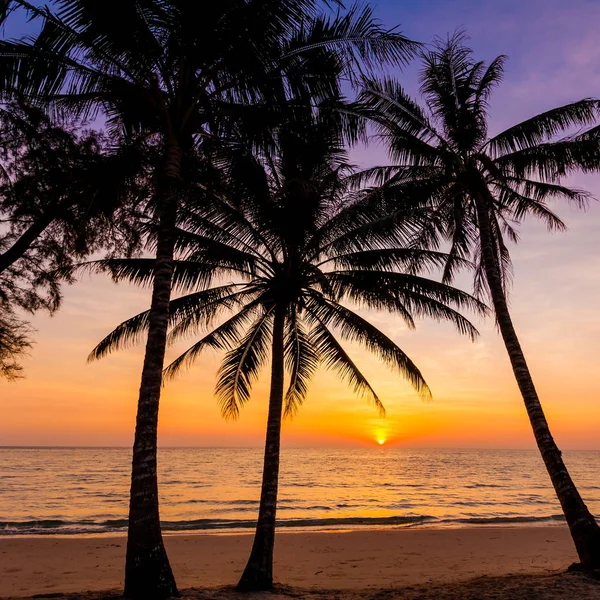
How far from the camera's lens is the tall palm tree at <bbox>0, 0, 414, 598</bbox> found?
729cm

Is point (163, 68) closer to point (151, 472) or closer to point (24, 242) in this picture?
point (24, 242)

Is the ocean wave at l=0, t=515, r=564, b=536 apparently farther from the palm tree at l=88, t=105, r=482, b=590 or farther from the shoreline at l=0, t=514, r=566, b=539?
the palm tree at l=88, t=105, r=482, b=590

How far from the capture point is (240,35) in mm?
8016

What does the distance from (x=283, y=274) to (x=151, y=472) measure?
4.78m

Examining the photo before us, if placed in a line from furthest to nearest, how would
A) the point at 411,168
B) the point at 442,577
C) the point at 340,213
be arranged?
the point at 411,168 < the point at 442,577 < the point at 340,213

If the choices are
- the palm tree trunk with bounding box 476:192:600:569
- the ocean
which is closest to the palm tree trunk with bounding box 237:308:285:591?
the palm tree trunk with bounding box 476:192:600:569

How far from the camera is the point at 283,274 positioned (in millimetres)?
10656

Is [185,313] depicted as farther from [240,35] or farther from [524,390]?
[524,390]

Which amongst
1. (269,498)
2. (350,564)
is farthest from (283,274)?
(350,564)

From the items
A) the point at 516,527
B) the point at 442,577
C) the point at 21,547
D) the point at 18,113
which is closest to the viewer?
the point at 18,113

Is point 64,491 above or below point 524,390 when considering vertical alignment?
below

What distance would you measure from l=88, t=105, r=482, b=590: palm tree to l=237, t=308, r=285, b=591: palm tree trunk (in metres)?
0.02

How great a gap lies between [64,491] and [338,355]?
29.7 metres

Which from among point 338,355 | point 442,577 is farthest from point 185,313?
point 442,577
